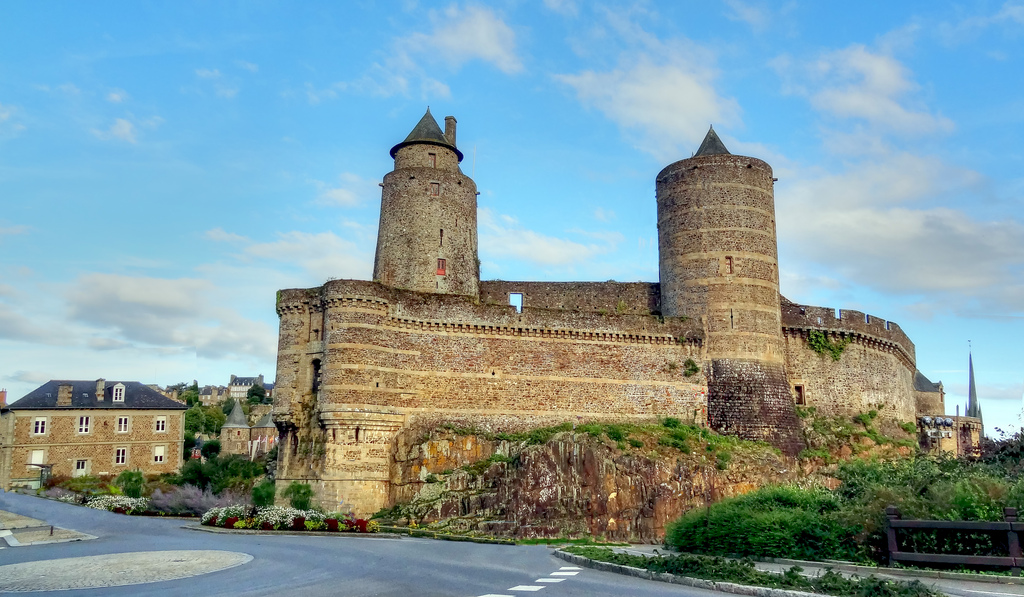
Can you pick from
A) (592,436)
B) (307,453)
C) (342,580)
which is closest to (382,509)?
(307,453)

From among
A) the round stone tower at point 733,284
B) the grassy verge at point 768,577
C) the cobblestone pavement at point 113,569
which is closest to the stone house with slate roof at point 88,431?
the cobblestone pavement at point 113,569

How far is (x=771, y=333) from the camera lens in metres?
39.2

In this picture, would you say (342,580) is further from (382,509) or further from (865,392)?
(865,392)

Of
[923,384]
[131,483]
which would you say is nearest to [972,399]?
[923,384]

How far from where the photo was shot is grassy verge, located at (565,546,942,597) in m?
12.0

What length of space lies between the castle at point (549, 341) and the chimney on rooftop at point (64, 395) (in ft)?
89.7

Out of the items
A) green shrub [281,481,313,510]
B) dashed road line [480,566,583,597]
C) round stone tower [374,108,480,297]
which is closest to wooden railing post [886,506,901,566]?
dashed road line [480,566,583,597]

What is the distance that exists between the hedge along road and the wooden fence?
413 centimetres

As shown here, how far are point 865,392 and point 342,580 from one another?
35876 millimetres

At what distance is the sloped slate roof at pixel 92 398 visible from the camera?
5293 cm

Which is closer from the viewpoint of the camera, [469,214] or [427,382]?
[427,382]

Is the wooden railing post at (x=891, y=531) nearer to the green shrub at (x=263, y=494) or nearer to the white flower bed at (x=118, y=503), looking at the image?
the green shrub at (x=263, y=494)

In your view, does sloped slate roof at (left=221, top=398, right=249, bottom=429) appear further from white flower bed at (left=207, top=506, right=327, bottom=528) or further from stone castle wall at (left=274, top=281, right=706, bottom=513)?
white flower bed at (left=207, top=506, right=327, bottom=528)

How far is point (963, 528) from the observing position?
14.1 metres
